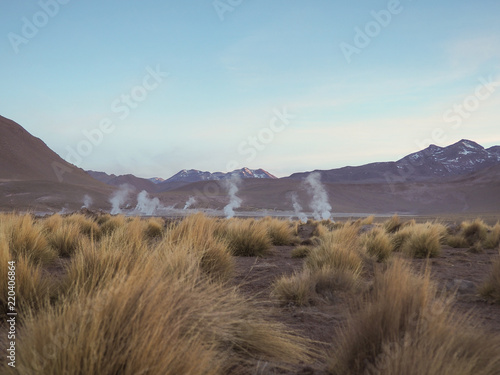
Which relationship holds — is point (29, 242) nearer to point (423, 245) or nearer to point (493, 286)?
point (493, 286)

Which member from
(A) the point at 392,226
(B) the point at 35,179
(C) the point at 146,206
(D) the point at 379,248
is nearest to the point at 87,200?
(C) the point at 146,206

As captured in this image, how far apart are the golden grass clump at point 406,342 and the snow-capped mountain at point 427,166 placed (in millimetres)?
143619

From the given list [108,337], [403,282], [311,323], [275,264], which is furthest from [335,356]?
[275,264]

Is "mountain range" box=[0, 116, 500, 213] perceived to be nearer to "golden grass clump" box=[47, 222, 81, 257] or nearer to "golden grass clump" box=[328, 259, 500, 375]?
"golden grass clump" box=[47, 222, 81, 257]

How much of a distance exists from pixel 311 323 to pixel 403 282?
4.50 ft

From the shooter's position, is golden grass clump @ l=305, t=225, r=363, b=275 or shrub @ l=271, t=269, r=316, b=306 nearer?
shrub @ l=271, t=269, r=316, b=306

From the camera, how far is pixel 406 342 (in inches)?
77.9

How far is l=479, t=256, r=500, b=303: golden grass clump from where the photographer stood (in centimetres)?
501

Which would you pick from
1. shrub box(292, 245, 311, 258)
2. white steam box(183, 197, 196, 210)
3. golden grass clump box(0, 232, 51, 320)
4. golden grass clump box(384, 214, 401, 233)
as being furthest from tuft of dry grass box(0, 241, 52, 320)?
white steam box(183, 197, 196, 210)

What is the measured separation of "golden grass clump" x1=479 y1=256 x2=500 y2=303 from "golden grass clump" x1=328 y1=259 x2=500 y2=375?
289 cm

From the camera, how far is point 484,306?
15.8 feet

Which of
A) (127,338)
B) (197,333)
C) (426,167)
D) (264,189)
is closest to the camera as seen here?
(127,338)

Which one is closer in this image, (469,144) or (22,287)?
(22,287)

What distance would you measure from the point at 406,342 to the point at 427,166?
574 ft
